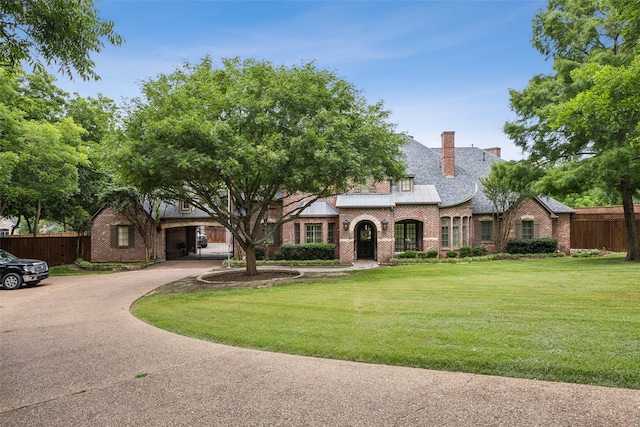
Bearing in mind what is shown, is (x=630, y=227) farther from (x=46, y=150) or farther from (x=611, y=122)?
(x=46, y=150)

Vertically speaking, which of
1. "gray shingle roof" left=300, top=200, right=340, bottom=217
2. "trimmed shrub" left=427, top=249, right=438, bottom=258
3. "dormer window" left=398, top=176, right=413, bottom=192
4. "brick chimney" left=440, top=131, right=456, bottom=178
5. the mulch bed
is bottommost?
the mulch bed

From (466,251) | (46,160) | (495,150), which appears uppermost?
(495,150)

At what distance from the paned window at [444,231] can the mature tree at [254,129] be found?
1034 cm

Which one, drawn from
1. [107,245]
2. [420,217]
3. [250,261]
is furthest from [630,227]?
[107,245]

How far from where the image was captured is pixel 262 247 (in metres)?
24.6

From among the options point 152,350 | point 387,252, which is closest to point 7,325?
point 152,350

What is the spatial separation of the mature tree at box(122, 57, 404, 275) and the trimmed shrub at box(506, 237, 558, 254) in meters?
13.1

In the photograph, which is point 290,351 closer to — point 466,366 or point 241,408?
point 241,408

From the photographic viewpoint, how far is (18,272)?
592 inches

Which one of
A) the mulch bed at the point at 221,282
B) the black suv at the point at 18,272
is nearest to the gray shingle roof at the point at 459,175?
the mulch bed at the point at 221,282

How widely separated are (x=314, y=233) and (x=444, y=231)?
7777 mm

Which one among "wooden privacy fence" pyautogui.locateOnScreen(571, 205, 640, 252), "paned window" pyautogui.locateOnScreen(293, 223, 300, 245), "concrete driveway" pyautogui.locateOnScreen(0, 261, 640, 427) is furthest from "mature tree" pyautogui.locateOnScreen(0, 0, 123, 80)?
"wooden privacy fence" pyautogui.locateOnScreen(571, 205, 640, 252)

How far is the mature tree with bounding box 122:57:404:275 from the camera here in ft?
38.3

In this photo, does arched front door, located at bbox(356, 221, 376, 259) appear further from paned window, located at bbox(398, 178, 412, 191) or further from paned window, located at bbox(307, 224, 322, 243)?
paned window, located at bbox(398, 178, 412, 191)
